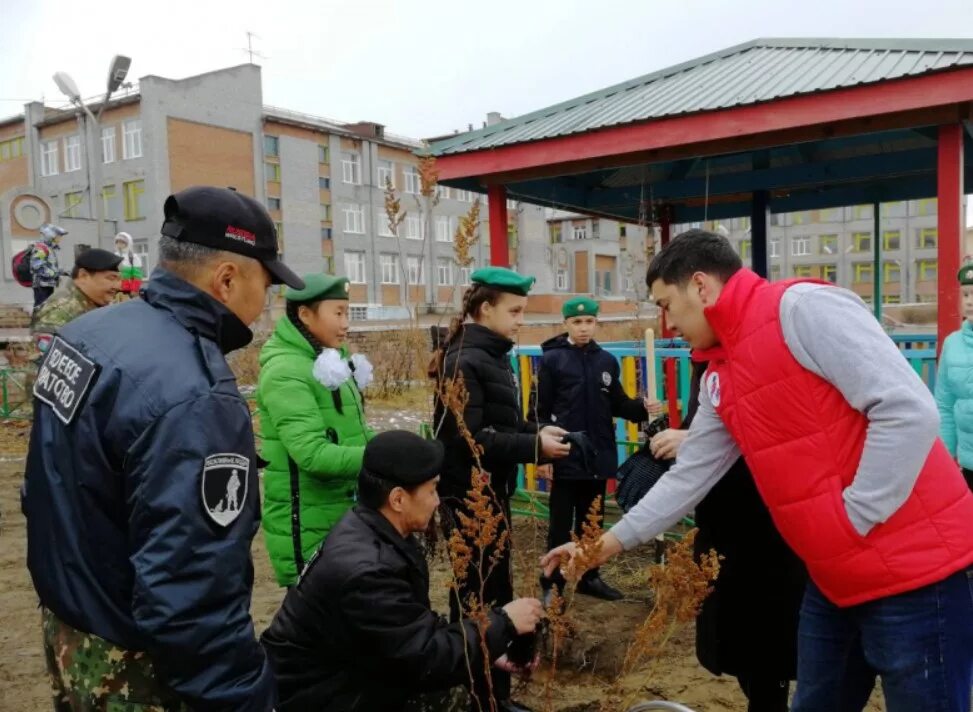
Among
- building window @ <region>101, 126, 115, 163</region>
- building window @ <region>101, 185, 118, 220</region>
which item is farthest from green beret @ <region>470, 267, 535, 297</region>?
building window @ <region>101, 126, 115, 163</region>

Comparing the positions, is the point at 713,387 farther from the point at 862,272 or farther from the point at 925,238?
the point at 862,272

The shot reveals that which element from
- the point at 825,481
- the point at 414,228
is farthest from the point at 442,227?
the point at 825,481

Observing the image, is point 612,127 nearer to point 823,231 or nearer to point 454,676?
point 454,676

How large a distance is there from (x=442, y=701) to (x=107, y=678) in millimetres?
1117

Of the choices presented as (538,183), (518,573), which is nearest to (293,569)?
(518,573)

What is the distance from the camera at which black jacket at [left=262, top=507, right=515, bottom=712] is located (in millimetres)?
2014

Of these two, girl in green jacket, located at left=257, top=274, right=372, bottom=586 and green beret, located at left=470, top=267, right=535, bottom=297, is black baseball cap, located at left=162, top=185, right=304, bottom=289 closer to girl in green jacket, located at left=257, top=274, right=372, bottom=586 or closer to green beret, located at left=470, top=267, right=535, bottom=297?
girl in green jacket, located at left=257, top=274, right=372, bottom=586

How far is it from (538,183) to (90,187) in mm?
34364

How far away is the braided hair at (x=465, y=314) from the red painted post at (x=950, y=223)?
3.65 m

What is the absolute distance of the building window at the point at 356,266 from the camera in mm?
42062

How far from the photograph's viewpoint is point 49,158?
129 ft

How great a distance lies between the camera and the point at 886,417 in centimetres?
163

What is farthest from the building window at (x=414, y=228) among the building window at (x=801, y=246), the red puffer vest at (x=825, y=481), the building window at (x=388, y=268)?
the red puffer vest at (x=825, y=481)

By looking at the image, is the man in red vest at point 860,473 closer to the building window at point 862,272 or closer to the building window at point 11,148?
the building window at point 11,148
